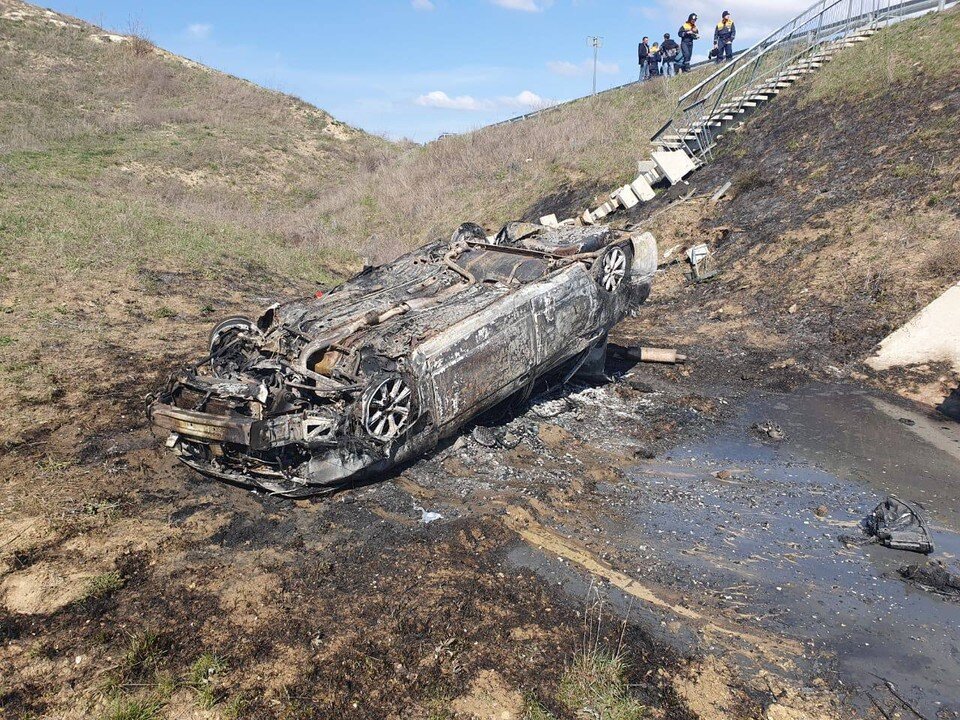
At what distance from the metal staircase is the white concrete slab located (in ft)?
26.9

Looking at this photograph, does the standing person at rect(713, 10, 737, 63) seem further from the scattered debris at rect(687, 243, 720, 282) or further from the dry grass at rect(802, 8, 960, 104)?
the scattered debris at rect(687, 243, 720, 282)

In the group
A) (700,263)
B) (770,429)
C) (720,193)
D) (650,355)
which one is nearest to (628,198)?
(720,193)

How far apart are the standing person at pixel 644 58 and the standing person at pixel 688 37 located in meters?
1.42

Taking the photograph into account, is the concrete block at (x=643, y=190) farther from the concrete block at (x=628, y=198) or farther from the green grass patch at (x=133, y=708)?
the green grass patch at (x=133, y=708)

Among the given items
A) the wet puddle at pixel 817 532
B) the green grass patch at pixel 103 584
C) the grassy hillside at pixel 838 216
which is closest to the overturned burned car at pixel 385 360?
the green grass patch at pixel 103 584

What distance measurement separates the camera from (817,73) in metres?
16.8

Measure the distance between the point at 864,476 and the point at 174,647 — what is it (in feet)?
20.9

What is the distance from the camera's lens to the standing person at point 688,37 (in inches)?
876

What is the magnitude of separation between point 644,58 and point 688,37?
206 cm

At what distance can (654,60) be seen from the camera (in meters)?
24.1

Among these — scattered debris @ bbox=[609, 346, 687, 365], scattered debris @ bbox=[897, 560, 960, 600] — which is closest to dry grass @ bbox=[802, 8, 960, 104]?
scattered debris @ bbox=[609, 346, 687, 365]

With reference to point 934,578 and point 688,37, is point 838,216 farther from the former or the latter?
point 688,37

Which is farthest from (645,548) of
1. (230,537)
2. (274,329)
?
(274,329)

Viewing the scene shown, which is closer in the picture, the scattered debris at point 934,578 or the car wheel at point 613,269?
the scattered debris at point 934,578
